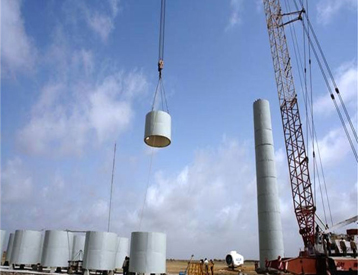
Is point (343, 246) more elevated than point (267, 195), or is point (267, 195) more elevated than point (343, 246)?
point (267, 195)

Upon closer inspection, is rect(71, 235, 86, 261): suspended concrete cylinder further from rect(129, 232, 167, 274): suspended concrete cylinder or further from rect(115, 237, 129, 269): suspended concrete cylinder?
rect(129, 232, 167, 274): suspended concrete cylinder

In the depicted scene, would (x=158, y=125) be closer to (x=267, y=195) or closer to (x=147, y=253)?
(x=147, y=253)

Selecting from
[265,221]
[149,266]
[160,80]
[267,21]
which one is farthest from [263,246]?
[267,21]

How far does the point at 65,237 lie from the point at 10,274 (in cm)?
432

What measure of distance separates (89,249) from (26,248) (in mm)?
6589

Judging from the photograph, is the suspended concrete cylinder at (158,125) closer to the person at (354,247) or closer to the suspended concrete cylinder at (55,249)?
the suspended concrete cylinder at (55,249)

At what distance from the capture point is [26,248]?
79.3 feet

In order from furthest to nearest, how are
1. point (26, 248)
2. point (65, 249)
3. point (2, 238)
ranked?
point (2, 238)
point (26, 248)
point (65, 249)

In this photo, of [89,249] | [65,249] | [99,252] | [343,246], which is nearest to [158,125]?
[99,252]

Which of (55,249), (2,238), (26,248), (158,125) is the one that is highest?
(158,125)

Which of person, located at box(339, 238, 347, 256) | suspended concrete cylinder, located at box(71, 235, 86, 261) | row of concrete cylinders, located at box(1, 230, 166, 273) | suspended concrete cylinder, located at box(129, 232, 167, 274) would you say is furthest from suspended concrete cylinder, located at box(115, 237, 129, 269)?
person, located at box(339, 238, 347, 256)

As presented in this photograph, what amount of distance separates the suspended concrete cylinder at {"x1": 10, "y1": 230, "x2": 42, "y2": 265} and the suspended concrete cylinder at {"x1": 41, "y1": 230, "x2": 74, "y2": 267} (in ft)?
6.74

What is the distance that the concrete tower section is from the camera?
32562mm

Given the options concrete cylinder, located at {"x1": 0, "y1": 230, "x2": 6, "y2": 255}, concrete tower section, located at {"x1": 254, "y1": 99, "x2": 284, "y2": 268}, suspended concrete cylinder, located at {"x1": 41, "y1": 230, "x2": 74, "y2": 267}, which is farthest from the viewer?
concrete tower section, located at {"x1": 254, "y1": 99, "x2": 284, "y2": 268}
